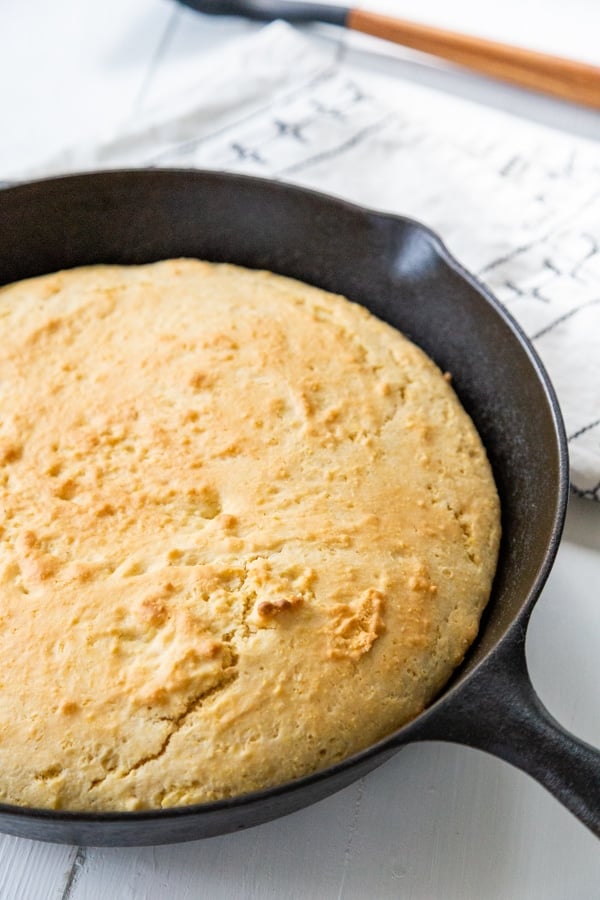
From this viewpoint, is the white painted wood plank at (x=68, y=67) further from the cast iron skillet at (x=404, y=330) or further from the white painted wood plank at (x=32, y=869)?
the white painted wood plank at (x=32, y=869)

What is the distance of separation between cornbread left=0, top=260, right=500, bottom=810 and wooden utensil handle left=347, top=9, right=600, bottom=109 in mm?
1324

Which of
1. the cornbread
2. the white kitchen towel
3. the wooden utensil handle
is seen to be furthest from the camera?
the wooden utensil handle

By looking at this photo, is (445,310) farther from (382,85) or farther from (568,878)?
(382,85)

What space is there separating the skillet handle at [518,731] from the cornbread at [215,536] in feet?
0.52

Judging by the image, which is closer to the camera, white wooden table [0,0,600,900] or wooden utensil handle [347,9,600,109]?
white wooden table [0,0,600,900]

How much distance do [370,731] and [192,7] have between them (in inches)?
107

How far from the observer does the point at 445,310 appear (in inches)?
71.4

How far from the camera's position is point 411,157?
8.02 ft

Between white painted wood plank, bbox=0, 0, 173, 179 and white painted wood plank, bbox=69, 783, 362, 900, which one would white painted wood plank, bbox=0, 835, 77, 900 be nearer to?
white painted wood plank, bbox=69, 783, 362, 900

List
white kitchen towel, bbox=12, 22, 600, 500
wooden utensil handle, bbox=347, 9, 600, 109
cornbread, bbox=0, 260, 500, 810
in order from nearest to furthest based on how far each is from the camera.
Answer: cornbread, bbox=0, 260, 500, 810, white kitchen towel, bbox=12, 22, 600, 500, wooden utensil handle, bbox=347, 9, 600, 109

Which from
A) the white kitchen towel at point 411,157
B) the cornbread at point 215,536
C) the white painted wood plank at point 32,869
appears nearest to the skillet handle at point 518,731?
the cornbread at point 215,536

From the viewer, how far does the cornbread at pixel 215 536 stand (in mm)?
1194

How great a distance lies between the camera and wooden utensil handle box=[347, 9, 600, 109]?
2.63 meters

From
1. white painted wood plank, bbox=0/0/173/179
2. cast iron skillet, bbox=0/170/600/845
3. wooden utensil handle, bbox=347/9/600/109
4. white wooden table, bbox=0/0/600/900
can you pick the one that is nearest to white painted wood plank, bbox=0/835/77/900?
white wooden table, bbox=0/0/600/900
